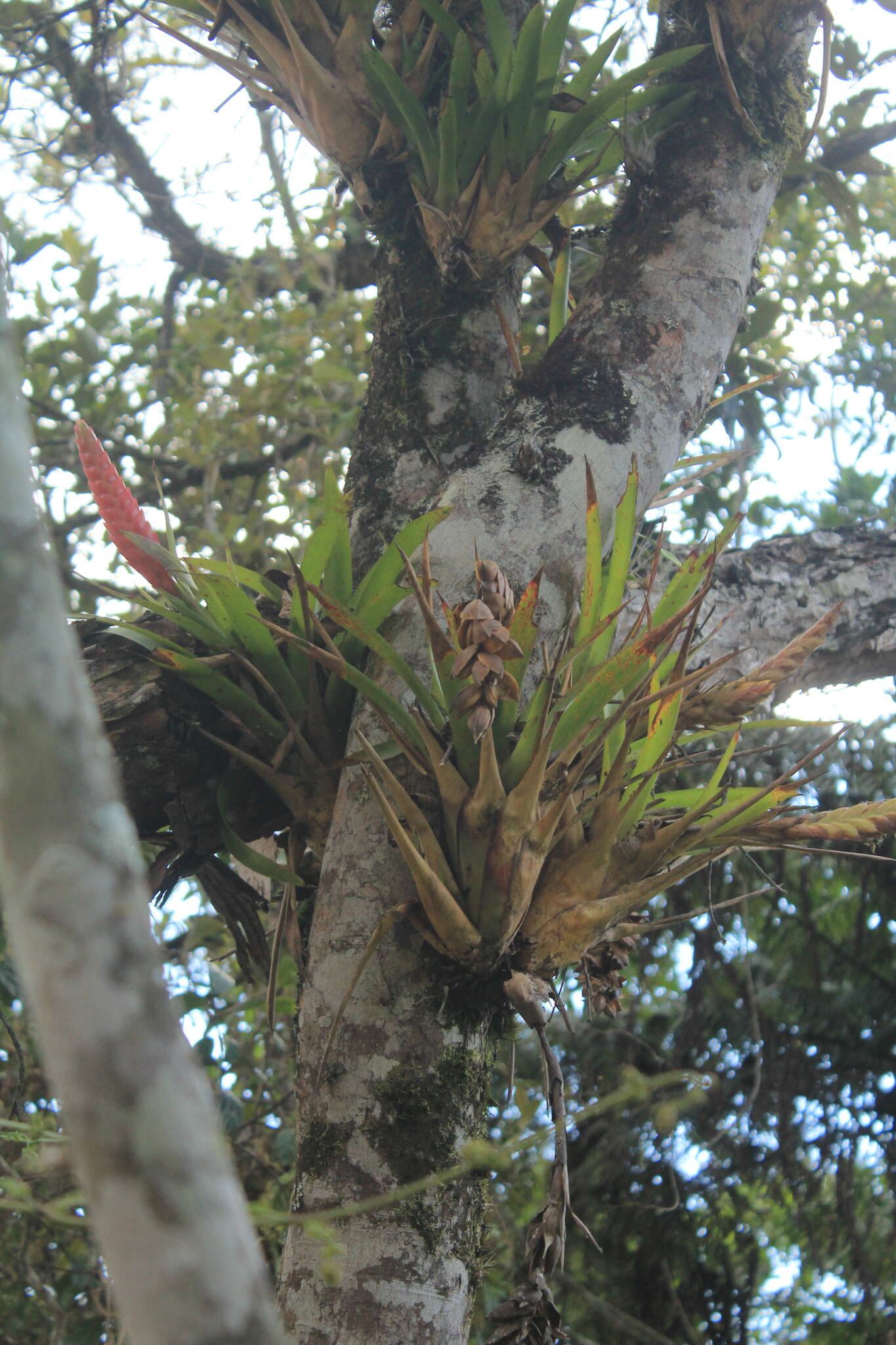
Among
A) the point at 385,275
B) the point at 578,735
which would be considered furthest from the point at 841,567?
the point at 578,735

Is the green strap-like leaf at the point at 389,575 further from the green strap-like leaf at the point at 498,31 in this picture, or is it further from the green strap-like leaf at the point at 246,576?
the green strap-like leaf at the point at 498,31

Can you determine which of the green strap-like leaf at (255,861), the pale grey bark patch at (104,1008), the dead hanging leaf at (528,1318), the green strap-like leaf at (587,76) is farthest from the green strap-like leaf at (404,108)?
the dead hanging leaf at (528,1318)

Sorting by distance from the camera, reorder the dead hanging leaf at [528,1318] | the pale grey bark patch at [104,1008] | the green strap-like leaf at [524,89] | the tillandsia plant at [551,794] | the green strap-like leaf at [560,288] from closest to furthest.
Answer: the pale grey bark patch at [104,1008] < the dead hanging leaf at [528,1318] < the tillandsia plant at [551,794] < the green strap-like leaf at [524,89] < the green strap-like leaf at [560,288]

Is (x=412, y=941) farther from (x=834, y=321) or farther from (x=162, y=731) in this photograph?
(x=834, y=321)

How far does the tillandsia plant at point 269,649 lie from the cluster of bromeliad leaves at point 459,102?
58cm

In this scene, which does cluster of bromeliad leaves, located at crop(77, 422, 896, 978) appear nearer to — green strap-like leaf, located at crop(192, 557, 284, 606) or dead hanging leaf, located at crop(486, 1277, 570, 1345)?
green strap-like leaf, located at crop(192, 557, 284, 606)

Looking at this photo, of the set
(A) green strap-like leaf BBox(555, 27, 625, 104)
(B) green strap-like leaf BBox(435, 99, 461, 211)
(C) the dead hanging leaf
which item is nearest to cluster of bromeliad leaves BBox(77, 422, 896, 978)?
(C) the dead hanging leaf

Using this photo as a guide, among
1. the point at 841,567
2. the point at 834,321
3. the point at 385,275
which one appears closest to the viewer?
the point at 385,275

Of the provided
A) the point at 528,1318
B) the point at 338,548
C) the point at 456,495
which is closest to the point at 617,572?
the point at 456,495

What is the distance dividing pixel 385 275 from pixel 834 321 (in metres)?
2.60

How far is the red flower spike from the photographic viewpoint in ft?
4.31

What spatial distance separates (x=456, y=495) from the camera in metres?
1.31

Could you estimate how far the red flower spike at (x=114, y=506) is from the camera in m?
1.31

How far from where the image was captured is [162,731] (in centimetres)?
132
